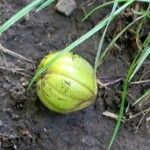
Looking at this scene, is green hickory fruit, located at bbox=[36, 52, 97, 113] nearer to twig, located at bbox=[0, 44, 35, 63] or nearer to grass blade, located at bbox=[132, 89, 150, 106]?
twig, located at bbox=[0, 44, 35, 63]

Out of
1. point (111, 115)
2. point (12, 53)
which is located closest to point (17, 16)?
point (12, 53)

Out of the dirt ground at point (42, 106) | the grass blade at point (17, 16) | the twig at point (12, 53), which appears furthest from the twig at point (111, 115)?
the grass blade at point (17, 16)

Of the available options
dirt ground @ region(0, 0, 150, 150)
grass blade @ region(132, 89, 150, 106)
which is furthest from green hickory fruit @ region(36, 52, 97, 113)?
grass blade @ region(132, 89, 150, 106)

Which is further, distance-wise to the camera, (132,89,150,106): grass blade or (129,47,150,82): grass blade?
(132,89,150,106): grass blade

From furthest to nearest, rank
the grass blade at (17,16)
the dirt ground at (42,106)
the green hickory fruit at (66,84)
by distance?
the dirt ground at (42,106)
the green hickory fruit at (66,84)
the grass blade at (17,16)

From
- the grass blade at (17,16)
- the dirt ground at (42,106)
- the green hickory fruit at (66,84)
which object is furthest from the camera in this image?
the dirt ground at (42,106)

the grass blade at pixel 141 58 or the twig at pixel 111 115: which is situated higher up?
the grass blade at pixel 141 58

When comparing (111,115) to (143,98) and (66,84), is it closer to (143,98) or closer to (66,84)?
(143,98)

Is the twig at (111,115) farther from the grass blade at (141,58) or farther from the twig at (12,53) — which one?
the twig at (12,53)
